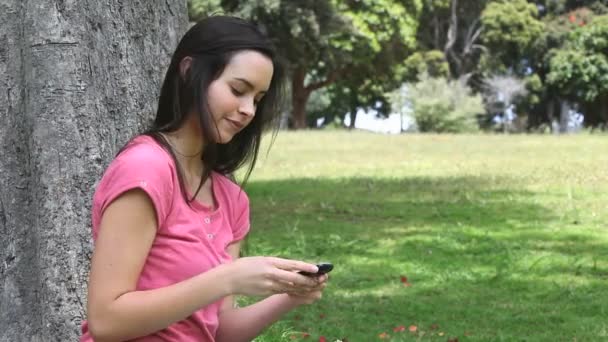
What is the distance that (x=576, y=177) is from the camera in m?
14.1

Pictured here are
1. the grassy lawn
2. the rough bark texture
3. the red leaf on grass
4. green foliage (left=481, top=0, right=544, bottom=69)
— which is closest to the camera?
the rough bark texture

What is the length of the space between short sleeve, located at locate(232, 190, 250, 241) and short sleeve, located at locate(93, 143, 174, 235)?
0.34m

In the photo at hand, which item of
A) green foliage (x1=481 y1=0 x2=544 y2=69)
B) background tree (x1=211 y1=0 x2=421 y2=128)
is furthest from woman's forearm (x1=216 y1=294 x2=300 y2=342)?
green foliage (x1=481 y1=0 x2=544 y2=69)

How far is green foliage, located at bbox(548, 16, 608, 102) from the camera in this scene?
Answer: 3822cm

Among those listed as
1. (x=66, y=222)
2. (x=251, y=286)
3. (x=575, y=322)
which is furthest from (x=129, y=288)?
(x=575, y=322)

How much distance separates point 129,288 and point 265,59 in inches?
24.7

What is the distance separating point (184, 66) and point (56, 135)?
823 millimetres

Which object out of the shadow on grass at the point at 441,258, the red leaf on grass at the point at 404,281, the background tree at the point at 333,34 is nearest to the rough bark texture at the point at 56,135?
the shadow on grass at the point at 441,258

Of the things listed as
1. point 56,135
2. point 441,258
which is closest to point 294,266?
point 56,135

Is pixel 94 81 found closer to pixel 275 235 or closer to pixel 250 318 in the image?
pixel 250 318

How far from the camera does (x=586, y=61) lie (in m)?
38.3

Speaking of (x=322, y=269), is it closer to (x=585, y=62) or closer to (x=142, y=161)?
(x=142, y=161)

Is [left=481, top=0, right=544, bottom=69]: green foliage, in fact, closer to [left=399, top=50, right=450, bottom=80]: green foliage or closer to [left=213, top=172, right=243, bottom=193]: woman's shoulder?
[left=399, top=50, right=450, bottom=80]: green foliage

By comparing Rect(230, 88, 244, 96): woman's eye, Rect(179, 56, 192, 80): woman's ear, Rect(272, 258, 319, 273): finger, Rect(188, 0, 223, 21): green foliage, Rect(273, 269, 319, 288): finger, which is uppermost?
Rect(188, 0, 223, 21): green foliage
